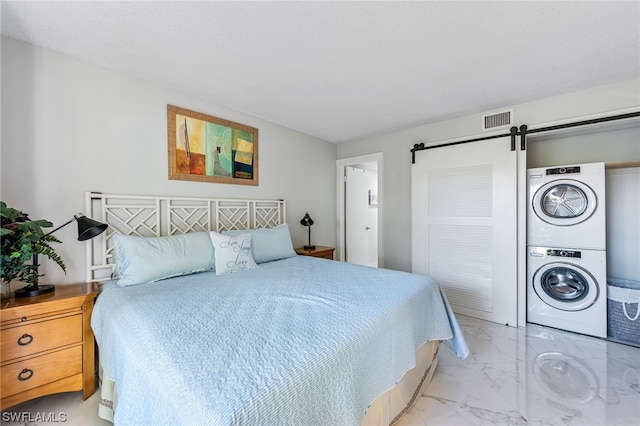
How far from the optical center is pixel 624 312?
7.62 feet

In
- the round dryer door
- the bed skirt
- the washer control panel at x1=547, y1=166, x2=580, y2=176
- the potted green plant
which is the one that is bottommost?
the bed skirt

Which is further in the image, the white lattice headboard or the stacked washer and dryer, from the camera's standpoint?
the stacked washer and dryer

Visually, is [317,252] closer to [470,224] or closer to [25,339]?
[470,224]

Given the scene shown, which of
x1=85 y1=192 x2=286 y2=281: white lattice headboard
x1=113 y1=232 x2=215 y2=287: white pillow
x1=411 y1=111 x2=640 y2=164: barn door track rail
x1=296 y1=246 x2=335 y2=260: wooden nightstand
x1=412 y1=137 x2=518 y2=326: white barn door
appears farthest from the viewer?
x1=296 y1=246 x2=335 y2=260: wooden nightstand

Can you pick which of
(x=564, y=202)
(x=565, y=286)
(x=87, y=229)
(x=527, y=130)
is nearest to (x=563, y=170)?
(x=564, y=202)

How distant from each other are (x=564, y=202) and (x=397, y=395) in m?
2.56

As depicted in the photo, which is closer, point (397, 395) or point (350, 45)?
point (397, 395)

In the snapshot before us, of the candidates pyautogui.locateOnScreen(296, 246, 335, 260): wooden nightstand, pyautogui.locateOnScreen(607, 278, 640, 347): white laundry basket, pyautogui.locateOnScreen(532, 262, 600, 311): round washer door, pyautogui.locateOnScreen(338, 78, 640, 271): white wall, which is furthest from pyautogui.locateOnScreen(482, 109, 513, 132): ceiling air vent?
pyautogui.locateOnScreen(296, 246, 335, 260): wooden nightstand

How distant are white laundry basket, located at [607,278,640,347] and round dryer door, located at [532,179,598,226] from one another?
0.69 metres

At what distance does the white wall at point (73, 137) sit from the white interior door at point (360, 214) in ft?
7.77

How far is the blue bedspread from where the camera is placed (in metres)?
0.79

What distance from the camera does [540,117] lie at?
2.67 m

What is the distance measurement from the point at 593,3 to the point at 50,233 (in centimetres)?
358

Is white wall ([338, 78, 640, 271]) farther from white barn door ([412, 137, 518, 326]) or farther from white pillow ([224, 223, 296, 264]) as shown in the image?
white pillow ([224, 223, 296, 264])
